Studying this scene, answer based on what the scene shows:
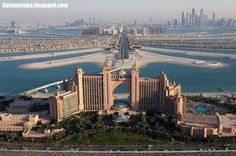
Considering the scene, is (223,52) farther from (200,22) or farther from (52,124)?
(200,22)

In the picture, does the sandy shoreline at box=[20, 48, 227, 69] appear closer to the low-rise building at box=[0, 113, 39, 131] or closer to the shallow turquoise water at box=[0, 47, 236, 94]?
the shallow turquoise water at box=[0, 47, 236, 94]

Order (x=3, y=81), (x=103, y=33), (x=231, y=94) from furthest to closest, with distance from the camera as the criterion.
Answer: (x=103, y=33)
(x=3, y=81)
(x=231, y=94)

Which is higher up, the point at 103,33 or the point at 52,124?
the point at 103,33

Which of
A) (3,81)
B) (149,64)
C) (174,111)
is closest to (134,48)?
(149,64)

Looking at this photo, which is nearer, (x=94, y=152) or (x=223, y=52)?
(x=94, y=152)

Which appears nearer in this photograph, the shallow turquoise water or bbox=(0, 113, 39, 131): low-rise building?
bbox=(0, 113, 39, 131): low-rise building

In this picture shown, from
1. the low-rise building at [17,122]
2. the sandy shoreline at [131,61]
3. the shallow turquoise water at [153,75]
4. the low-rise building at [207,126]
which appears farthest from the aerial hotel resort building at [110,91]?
the sandy shoreline at [131,61]

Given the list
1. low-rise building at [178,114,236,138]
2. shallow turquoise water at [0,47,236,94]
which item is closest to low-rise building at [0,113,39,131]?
low-rise building at [178,114,236,138]

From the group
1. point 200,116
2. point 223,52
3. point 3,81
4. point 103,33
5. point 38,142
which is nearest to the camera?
point 38,142
